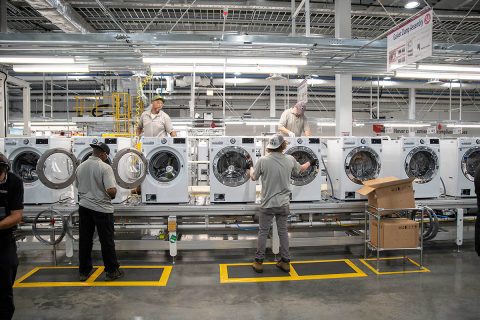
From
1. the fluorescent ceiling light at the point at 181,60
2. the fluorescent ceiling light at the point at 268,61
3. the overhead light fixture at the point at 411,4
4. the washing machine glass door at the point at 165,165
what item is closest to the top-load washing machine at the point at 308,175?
the fluorescent ceiling light at the point at 268,61

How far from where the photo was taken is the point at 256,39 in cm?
582

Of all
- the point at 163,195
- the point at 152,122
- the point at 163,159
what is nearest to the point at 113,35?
the point at 152,122

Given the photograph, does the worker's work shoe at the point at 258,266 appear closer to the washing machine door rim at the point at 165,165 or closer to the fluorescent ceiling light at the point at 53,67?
the washing machine door rim at the point at 165,165

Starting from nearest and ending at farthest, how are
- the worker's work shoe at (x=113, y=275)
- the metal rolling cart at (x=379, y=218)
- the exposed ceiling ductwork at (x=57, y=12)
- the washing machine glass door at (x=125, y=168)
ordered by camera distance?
the worker's work shoe at (x=113, y=275), the metal rolling cart at (x=379, y=218), the washing machine glass door at (x=125, y=168), the exposed ceiling ductwork at (x=57, y=12)

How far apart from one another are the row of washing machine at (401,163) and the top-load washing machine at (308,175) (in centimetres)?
43

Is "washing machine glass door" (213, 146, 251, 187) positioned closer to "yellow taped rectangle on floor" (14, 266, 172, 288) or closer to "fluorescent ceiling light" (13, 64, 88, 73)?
"yellow taped rectangle on floor" (14, 266, 172, 288)

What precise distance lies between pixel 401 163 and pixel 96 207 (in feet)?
16.9

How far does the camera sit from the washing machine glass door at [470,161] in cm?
627

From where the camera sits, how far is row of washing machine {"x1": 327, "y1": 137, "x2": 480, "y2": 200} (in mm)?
5875

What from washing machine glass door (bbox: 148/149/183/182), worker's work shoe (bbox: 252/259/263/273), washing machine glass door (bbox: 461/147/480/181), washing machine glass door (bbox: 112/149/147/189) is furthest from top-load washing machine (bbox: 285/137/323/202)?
washing machine glass door (bbox: 461/147/480/181)

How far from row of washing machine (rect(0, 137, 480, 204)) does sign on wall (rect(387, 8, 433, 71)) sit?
142cm

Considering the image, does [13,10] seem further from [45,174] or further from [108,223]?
[108,223]

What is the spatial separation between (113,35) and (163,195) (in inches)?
112

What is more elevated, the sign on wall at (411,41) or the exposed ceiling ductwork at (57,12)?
the exposed ceiling ductwork at (57,12)
